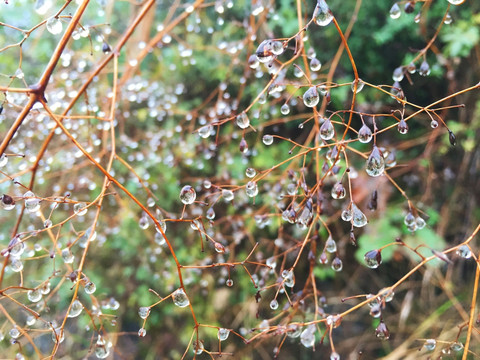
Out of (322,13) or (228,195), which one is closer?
(322,13)

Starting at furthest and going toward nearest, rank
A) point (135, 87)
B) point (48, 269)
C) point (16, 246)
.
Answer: point (48, 269)
point (135, 87)
point (16, 246)

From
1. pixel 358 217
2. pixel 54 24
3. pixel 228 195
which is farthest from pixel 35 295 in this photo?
pixel 358 217

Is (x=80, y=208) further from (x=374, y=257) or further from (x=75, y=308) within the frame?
(x=374, y=257)

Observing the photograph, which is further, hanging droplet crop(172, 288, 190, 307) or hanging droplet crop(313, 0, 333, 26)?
hanging droplet crop(172, 288, 190, 307)

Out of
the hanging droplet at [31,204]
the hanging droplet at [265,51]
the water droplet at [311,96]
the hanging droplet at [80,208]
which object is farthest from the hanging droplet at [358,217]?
the hanging droplet at [31,204]

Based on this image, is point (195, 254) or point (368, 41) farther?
point (195, 254)

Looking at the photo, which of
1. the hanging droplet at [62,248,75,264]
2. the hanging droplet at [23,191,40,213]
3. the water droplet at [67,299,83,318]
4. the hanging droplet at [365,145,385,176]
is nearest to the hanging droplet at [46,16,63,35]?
the hanging droplet at [23,191,40,213]

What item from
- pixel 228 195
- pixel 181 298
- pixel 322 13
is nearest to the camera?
pixel 322 13

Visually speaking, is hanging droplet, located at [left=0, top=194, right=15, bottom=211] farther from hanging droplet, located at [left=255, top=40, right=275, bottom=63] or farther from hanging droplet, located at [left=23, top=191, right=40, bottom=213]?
hanging droplet, located at [left=255, top=40, right=275, bottom=63]

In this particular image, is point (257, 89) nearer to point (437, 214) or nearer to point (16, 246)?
point (437, 214)

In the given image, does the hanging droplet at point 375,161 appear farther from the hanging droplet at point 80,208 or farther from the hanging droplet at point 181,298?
the hanging droplet at point 80,208

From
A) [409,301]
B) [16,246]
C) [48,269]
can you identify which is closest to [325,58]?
[409,301]
